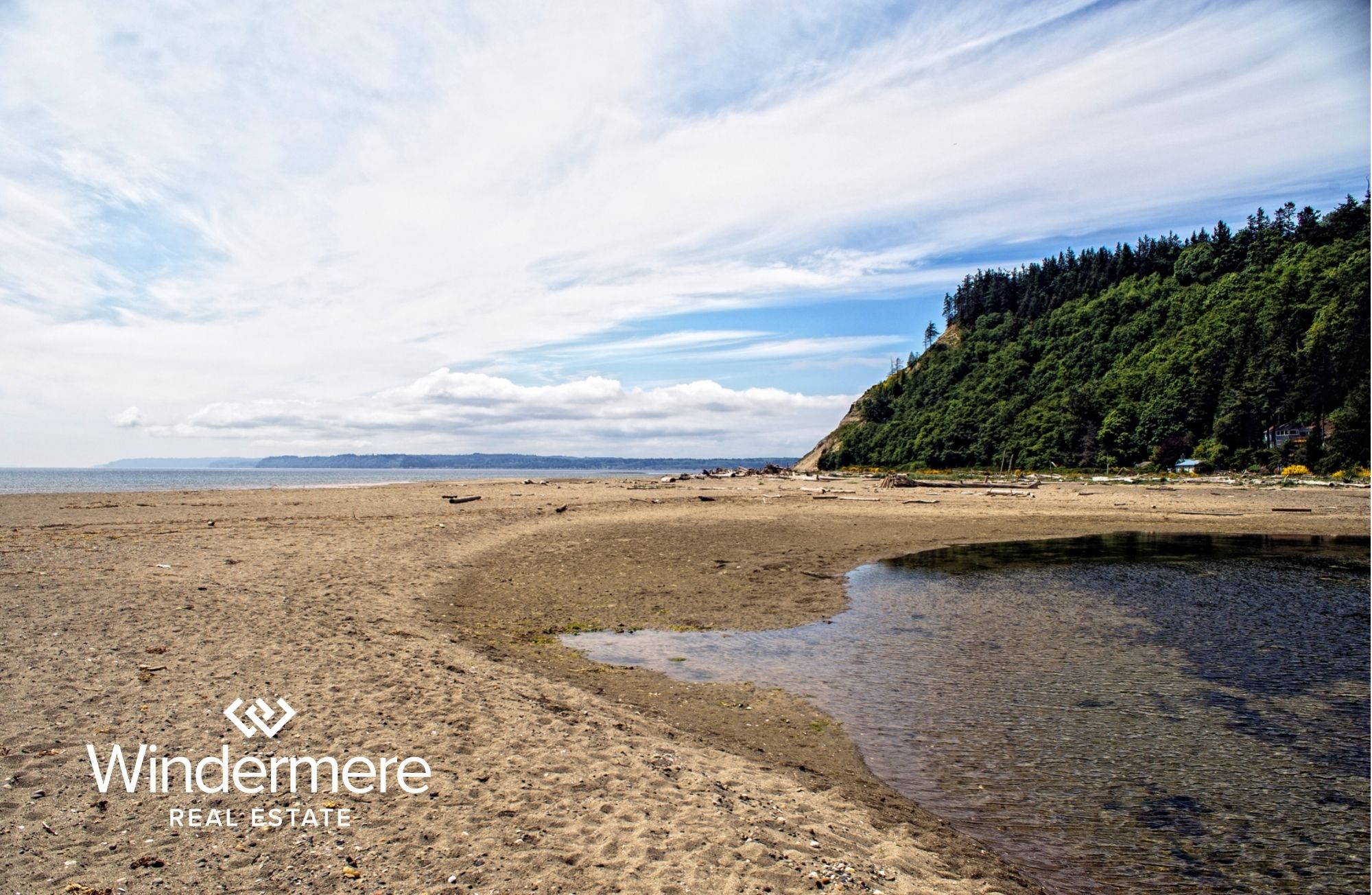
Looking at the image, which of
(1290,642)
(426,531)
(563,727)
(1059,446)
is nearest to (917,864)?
(563,727)

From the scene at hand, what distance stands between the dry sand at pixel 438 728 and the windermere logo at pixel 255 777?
12cm

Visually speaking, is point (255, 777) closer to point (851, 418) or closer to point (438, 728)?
point (438, 728)

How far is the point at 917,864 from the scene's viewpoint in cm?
526

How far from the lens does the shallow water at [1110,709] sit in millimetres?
5902

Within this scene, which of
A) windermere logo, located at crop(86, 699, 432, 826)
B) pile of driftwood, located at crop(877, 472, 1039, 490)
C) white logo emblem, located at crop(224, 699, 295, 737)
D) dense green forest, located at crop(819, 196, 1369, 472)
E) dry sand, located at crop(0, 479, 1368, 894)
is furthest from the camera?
dense green forest, located at crop(819, 196, 1369, 472)

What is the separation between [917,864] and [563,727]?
3840 mm

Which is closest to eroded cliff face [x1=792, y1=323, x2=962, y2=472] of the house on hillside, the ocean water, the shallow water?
the ocean water

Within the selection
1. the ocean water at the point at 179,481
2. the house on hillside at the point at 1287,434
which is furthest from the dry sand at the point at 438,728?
the house on hillside at the point at 1287,434

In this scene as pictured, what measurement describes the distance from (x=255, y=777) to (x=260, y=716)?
1459mm

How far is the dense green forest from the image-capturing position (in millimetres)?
79812

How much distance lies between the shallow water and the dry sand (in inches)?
31.7

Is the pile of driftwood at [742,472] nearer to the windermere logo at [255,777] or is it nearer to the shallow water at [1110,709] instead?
the shallow water at [1110,709]

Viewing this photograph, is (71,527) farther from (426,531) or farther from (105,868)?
(105,868)

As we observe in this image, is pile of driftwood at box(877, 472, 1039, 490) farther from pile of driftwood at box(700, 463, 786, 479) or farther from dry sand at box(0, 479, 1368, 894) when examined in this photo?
dry sand at box(0, 479, 1368, 894)
